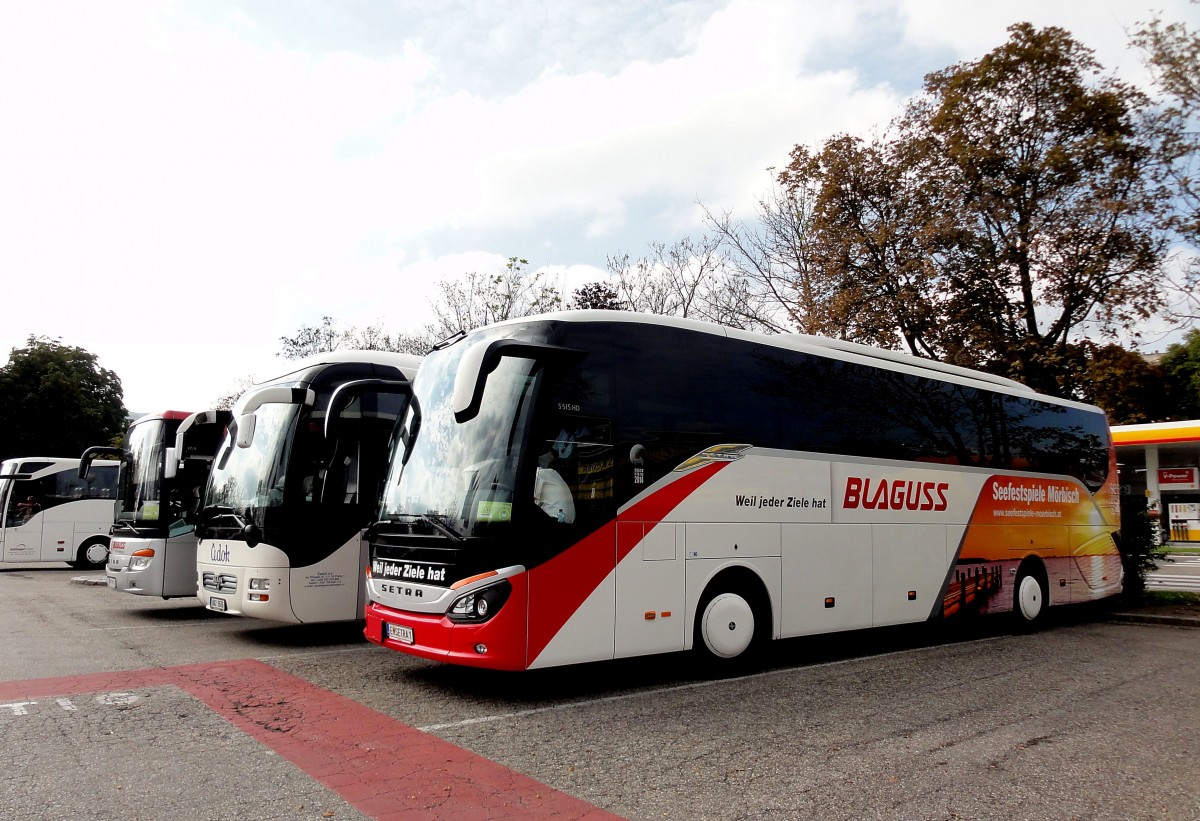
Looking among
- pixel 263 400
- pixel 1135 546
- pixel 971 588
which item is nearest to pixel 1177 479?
pixel 1135 546

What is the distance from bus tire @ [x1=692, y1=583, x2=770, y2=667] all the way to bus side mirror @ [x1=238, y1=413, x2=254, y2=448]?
5662 millimetres

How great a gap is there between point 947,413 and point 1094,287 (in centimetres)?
951

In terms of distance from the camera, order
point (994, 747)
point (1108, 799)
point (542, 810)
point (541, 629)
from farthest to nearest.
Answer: point (541, 629) → point (994, 747) → point (1108, 799) → point (542, 810)

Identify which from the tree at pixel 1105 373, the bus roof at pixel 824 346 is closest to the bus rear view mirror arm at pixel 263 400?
the bus roof at pixel 824 346

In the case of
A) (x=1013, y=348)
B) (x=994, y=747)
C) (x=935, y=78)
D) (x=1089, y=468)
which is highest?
(x=935, y=78)

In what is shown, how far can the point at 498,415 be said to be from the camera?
728 centimetres

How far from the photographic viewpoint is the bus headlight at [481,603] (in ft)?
22.6

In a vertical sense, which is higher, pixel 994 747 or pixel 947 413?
pixel 947 413

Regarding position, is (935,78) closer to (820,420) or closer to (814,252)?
(814,252)

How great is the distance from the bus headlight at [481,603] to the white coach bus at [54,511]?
69.0 feet

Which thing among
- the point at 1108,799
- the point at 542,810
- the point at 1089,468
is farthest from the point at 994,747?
the point at 1089,468

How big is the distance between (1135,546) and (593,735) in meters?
13.2

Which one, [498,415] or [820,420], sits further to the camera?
[820,420]

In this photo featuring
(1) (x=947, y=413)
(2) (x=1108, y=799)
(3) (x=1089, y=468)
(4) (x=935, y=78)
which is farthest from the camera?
(4) (x=935, y=78)
